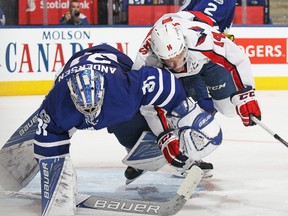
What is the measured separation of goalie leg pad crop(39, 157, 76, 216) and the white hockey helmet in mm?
617

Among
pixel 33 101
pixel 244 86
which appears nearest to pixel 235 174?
pixel 244 86

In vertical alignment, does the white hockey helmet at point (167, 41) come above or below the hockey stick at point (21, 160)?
above

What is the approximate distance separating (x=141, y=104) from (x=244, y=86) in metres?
0.77

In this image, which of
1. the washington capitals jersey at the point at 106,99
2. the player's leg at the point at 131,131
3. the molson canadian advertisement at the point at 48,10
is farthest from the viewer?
the molson canadian advertisement at the point at 48,10

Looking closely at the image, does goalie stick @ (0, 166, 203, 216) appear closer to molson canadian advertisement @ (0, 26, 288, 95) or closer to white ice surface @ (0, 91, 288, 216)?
white ice surface @ (0, 91, 288, 216)

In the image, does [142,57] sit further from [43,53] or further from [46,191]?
[43,53]

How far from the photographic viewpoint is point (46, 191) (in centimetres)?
341

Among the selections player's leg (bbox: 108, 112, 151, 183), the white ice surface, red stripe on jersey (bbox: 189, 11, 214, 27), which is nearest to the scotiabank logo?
the white ice surface

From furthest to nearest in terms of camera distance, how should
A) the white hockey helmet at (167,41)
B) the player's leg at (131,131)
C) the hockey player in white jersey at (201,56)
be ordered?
1. the player's leg at (131,131)
2. the hockey player in white jersey at (201,56)
3. the white hockey helmet at (167,41)

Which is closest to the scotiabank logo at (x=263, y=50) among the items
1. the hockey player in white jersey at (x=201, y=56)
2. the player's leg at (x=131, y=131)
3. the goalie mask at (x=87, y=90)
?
the hockey player in white jersey at (x=201, y=56)

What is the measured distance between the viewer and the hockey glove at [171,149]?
351 centimetres

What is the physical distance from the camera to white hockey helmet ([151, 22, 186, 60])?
3592 mm

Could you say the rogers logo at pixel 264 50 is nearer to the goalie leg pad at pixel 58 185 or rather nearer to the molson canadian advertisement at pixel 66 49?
the molson canadian advertisement at pixel 66 49

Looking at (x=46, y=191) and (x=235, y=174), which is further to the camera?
(x=235, y=174)
